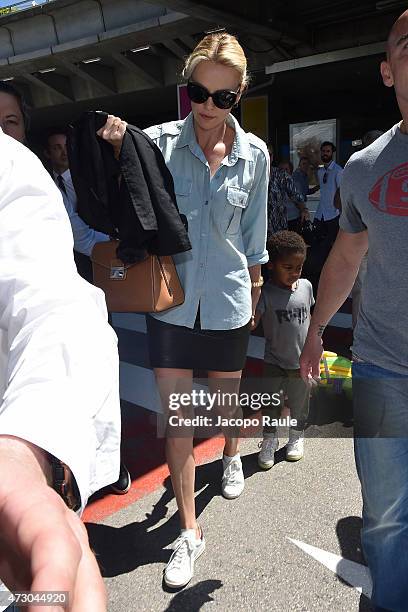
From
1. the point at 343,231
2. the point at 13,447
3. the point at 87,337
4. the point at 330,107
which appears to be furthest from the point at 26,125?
the point at 330,107

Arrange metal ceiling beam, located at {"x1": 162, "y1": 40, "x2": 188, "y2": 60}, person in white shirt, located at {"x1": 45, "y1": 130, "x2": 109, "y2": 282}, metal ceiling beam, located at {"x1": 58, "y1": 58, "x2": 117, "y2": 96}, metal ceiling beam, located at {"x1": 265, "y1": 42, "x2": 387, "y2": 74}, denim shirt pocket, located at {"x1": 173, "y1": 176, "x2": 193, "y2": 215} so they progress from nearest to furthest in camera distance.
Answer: denim shirt pocket, located at {"x1": 173, "y1": 176, "x2": 193, "y2": 215}, person in white shirt, located at {"x1": 45, "y1": 130, "x2": 109, "y2": 282}, metal ceiling beam, located at {"x1": 265, "y1": 42, "x2": 387, "y2": 74}, metal ceiling beam, located at {"x1": 162, "y1": 40, "x2": 188, "y2": 60}, metal ceiling beam, located at {"x1": 58, "y1": 58, "x2": 117, "y2": 96}

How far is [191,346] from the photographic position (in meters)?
2.37

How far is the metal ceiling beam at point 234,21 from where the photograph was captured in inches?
363

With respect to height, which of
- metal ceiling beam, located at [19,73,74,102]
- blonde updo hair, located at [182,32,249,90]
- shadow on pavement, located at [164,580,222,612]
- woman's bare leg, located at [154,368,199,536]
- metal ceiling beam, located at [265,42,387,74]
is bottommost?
shadow on pavement, located at [164,580,222,612]

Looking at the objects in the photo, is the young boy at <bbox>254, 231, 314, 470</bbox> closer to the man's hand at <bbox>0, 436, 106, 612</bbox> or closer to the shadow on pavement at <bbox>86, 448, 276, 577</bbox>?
the shadow on pavement at <bbox>86, 448, 276, 577</bbox>

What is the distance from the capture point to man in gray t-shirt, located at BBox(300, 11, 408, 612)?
67.2 inches

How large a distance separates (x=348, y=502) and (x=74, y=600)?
257 cm

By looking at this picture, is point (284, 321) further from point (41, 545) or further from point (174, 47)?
point (174, 47)

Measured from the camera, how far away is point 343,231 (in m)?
2.00

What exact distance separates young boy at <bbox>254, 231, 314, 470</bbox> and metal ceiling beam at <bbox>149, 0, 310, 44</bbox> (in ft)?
24.0

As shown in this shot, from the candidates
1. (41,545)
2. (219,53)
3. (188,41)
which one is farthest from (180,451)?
Result: (188,41)

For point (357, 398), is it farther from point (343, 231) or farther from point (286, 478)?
point (286, 478)

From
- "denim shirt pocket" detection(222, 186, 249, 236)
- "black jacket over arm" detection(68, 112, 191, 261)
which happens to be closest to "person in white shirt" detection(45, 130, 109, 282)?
"black jacket over arm" detection(68, 112, 191, 261)

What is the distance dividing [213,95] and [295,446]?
2.06 m
